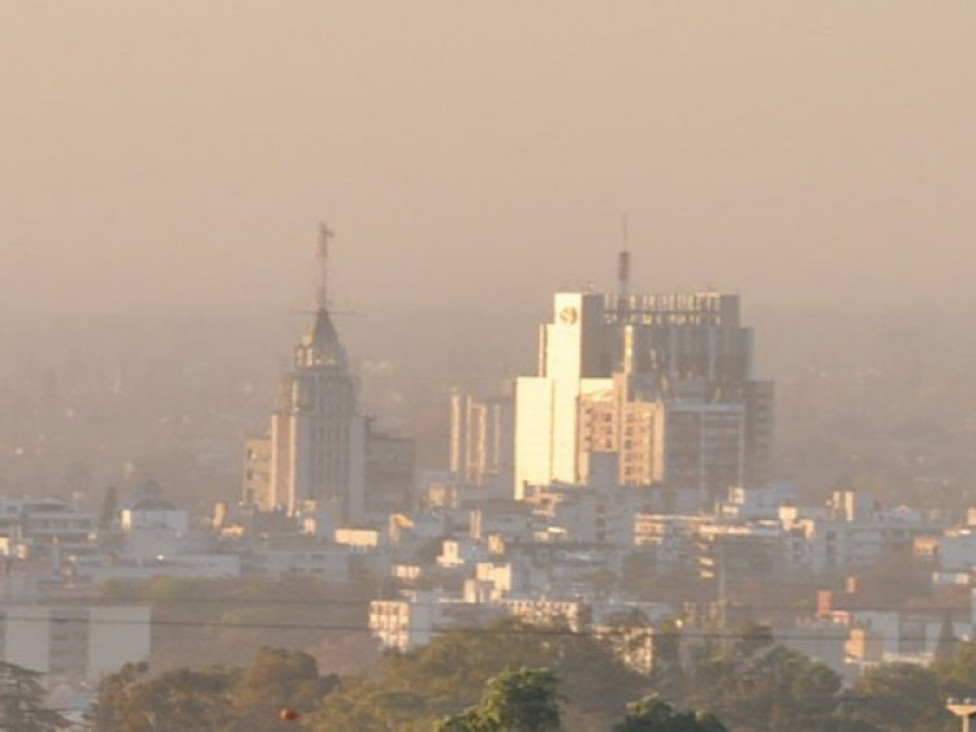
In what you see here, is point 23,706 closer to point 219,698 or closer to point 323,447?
point 219,698

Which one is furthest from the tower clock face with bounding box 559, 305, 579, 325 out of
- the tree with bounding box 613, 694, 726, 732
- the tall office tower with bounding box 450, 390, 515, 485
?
the tree with bounding box 613, 694, 726, 732

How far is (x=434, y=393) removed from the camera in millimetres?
108500

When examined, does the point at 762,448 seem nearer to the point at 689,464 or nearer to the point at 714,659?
the point at 689,464

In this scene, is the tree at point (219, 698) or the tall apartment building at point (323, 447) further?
the tall apartment building at point (323, 447)

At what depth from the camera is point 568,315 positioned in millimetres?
107812

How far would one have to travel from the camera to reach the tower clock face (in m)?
108

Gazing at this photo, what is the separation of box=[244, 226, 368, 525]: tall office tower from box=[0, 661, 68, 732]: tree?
53.3m

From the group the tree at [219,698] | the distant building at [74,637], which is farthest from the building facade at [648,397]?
the tree at [219,698]

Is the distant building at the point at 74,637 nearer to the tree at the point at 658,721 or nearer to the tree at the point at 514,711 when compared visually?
the tree at the point at 658,721

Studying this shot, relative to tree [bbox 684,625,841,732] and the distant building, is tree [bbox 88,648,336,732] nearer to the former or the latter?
tree [bbox 684,625,841,732]

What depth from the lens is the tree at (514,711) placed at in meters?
23.8

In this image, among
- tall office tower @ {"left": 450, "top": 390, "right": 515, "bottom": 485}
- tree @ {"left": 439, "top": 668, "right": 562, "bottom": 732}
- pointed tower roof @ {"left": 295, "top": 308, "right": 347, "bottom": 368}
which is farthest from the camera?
tall office tower @ {"left": 450, "top": 390, "right": 515, "bottom": 485}

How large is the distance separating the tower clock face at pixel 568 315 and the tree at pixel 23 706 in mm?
60796

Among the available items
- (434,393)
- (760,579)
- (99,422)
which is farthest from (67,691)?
(434,393)
